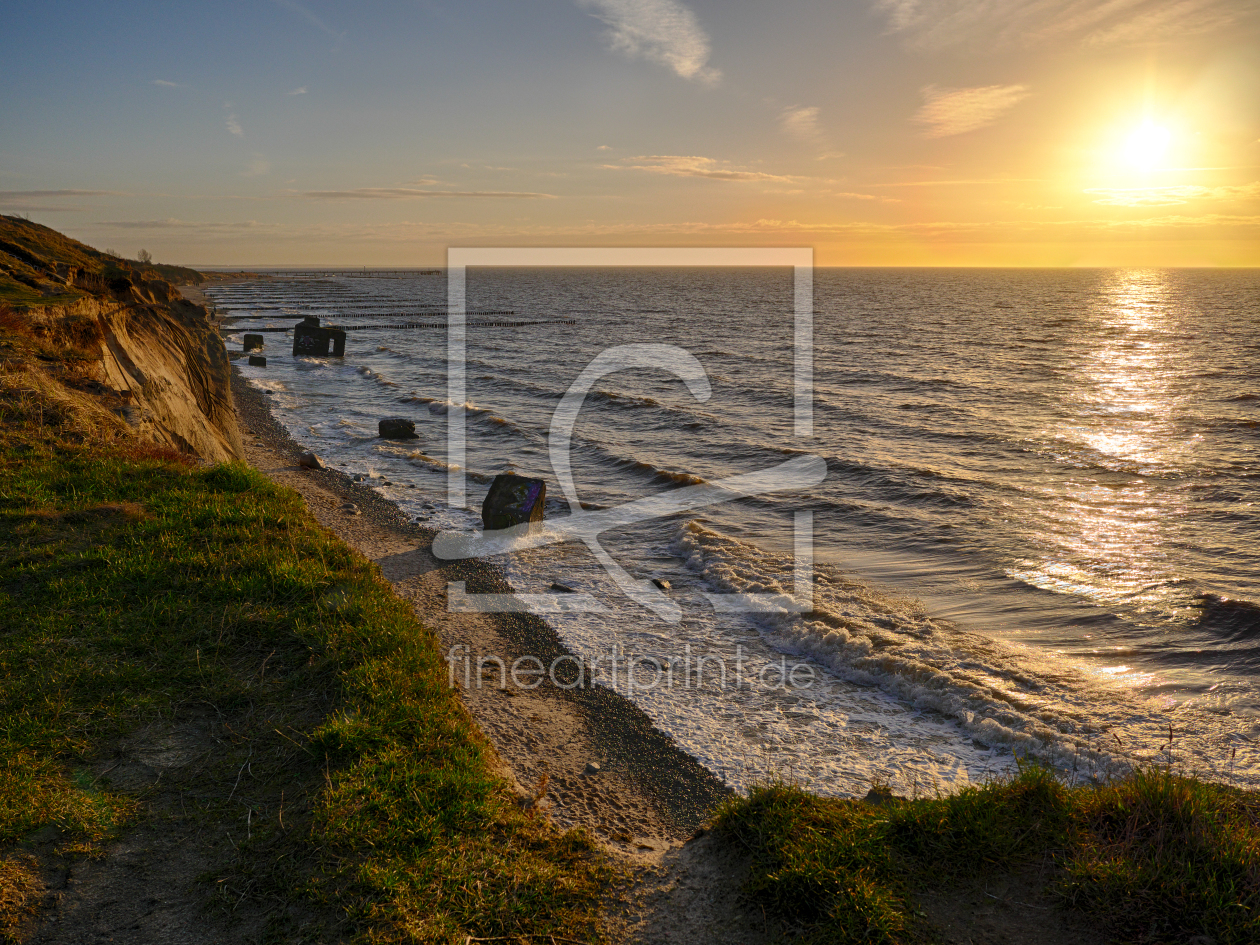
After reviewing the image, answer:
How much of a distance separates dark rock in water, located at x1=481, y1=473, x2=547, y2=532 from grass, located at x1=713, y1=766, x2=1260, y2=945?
10.2m

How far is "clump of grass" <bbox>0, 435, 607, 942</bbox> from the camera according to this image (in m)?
4.40

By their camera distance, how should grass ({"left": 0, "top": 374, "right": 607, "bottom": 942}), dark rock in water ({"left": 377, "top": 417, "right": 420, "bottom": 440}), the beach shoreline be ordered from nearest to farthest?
grass ({"left": 0, "top": 374, "right": 607, "bottom": 942}), the beach shoreline, dark rock in water ({"left": 377, "top": 417, "right": 420, "bottom": 440})

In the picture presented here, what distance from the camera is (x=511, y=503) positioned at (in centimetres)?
1481

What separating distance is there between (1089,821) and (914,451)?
1890 centimetres

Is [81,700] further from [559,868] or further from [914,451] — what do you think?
[914,451]

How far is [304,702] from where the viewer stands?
240 inches

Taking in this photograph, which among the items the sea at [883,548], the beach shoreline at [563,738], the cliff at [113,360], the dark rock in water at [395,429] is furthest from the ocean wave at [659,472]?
the cliff at [113,360]

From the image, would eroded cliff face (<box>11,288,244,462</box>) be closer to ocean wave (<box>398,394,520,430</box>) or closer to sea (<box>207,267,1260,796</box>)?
sea (<box>207,267,1260,796</box>)

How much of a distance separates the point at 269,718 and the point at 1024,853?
223 inches

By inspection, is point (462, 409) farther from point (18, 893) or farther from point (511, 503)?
point (18, 893)

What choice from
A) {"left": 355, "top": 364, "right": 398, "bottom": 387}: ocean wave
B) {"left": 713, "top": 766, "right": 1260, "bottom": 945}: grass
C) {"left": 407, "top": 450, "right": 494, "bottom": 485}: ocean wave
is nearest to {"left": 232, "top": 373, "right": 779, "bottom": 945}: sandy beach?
{"left": 713, "top": 766, "right": 1260, "bottom": 945}: grass

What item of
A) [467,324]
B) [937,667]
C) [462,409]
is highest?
[467,324]

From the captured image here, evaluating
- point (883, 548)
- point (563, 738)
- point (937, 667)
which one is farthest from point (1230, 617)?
point (563, 738)

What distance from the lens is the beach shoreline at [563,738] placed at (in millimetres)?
6301
